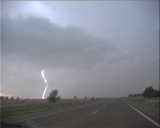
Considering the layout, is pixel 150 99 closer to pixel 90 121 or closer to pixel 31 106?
pixel 31 106

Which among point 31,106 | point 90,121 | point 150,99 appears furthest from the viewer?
point 150,99

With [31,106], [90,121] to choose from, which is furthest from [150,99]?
[90,121]

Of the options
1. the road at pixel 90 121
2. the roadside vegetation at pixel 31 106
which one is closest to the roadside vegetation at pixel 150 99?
the roadside vegetation at pixel 31 106

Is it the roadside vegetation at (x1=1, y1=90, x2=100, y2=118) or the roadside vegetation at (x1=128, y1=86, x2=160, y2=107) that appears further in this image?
the roadside vegetation at (x1=128, y1=86, x2=160, y2=107)

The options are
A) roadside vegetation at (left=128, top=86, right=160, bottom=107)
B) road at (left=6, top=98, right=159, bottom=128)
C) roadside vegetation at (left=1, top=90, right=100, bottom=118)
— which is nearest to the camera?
road at (left=6, top=98, right=159, bottom=128)

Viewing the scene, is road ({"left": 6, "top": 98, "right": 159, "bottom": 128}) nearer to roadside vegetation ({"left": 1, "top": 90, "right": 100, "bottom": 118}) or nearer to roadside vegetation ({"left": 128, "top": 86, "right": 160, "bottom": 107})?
roadside vegetation ({"left": 1, "top": 90, "right": 100, "bottom": 118})

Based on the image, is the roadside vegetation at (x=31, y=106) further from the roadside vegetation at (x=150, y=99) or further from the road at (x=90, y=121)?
the roadside vegetation at (x=150, y=99)

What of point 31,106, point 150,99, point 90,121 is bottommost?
point 90,121

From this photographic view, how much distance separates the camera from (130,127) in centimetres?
1473

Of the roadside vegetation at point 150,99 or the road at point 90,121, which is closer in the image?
the road at point 90,121

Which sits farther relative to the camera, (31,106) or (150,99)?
(150,99)

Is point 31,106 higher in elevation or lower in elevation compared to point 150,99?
lower

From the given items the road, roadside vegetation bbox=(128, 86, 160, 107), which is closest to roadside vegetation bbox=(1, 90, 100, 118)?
the road

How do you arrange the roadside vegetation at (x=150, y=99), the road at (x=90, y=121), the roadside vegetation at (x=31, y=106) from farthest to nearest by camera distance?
the roadside vegetation at (x=150, y=99), the roadside vegetation at (x=31, y=106), the road at (x=90, y=121)
